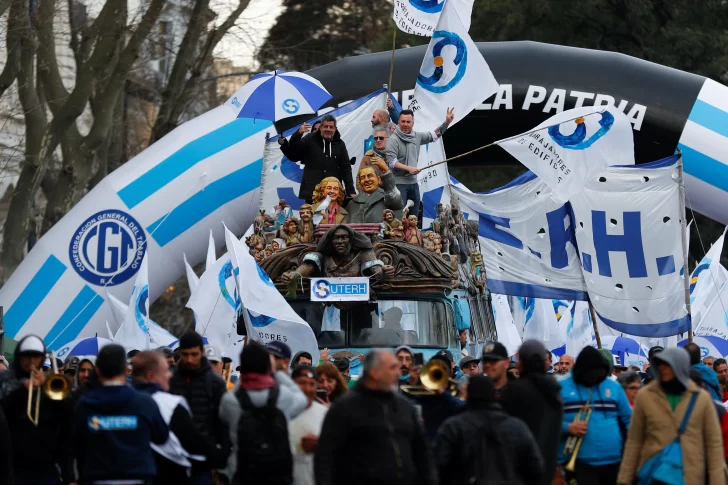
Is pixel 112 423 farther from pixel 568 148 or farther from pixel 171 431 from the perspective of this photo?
pixel 568 148

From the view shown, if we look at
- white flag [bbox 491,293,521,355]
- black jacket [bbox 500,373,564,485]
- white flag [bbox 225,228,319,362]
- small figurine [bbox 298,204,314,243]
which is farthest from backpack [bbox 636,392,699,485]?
white flag [bbox 491,293,521,355]

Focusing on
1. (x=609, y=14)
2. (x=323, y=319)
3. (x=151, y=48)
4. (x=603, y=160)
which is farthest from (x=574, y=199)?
(x=609, y=14)

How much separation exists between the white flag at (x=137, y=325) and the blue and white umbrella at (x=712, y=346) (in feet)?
22.0

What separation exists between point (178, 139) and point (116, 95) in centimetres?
320

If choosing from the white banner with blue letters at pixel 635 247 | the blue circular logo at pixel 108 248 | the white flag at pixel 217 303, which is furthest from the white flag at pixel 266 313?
the blue circular logo at pixel 108 248

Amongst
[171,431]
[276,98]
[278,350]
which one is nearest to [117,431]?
[171,431]

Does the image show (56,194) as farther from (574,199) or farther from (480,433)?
(480,433)

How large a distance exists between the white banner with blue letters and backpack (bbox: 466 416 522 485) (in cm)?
961

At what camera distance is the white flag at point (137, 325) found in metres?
19.0

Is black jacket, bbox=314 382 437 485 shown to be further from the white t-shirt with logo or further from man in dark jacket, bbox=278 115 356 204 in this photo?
man in dark jacket, bbox=278 115 356 204

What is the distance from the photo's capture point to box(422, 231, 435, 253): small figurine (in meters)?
16.3

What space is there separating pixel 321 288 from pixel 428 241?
1.40 metres

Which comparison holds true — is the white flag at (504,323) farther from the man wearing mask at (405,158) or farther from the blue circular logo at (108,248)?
the blue circular logo at (108,248)

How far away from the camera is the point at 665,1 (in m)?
38.8
